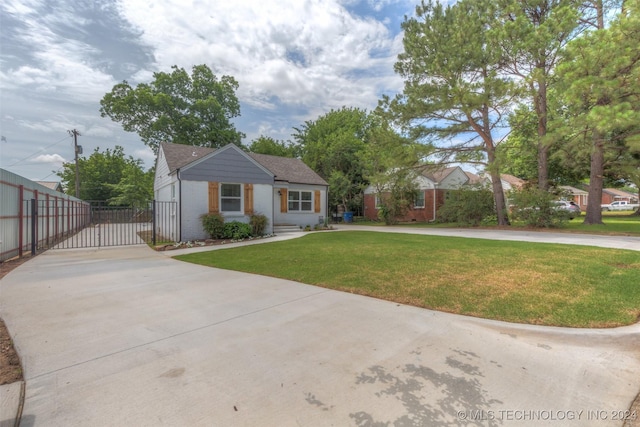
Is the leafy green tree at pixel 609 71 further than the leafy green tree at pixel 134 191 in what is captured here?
No

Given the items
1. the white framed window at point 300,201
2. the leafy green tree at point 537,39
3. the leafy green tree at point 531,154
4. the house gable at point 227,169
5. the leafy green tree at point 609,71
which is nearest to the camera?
the leafy green tree at point 609,71

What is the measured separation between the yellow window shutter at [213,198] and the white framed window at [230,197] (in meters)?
0.35

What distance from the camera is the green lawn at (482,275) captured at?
3.91 metres

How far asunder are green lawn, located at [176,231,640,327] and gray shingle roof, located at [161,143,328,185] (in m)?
6.30

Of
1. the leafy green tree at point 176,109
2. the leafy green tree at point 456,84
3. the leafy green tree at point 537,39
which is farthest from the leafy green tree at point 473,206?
the leafy green tree at point 176,109

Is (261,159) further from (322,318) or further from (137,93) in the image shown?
(137,93)

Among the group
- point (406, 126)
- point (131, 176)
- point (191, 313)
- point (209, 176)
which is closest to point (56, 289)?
point (191, 313)

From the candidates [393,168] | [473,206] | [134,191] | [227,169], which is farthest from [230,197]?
[134,191]

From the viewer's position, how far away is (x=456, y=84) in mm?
13617

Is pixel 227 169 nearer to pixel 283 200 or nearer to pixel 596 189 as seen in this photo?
pixel 283 200

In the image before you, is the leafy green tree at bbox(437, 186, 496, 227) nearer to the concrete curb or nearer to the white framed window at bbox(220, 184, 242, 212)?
the white framed window at bbox(220, 184, 242, 212)

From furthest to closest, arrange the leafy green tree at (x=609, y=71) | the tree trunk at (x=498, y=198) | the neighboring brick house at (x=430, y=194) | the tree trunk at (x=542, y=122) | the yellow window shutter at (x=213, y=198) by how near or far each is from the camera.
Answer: the neighboring brick house at (x=430, y=194), the tree trunk at (x=498, y=198), the tree trunk at (x=542, y=122), the yellow window shutter at (x=213, y=198), the leafy green tree at (x=609, y=71)

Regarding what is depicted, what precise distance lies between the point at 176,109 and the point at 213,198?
19.8 m

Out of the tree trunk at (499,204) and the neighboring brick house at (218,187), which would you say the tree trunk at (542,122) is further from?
the neighboring brick house at (218,187)
